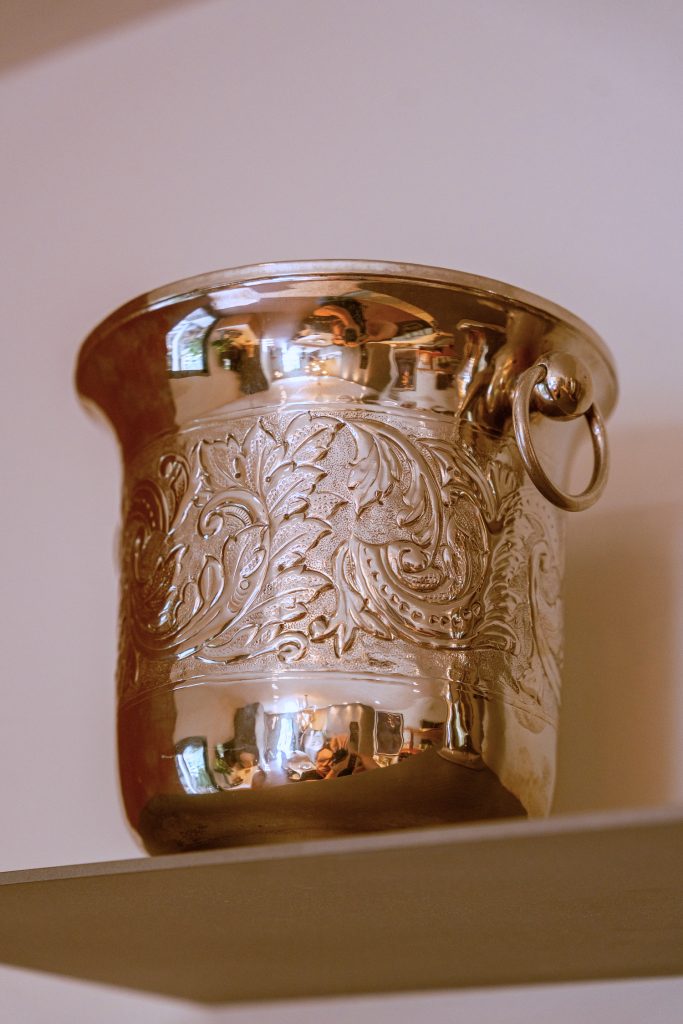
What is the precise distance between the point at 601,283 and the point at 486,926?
459mm

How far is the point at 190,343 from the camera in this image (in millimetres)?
662

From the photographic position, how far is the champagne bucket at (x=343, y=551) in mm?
591

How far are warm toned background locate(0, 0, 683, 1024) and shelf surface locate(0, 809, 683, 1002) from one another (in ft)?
0.20

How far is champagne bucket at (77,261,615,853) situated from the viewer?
1.94 ft

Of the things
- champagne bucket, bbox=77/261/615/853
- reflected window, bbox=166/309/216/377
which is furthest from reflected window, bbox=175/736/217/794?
reflected window, bbox=166/309/216/377

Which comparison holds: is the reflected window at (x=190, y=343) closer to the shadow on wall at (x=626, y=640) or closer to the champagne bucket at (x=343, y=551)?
the champagne bucket at (x=343, y=551)

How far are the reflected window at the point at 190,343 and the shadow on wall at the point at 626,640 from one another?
305 millimetres

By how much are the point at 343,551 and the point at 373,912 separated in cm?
18

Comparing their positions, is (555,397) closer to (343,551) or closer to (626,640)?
(343,551)

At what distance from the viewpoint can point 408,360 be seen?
64cm

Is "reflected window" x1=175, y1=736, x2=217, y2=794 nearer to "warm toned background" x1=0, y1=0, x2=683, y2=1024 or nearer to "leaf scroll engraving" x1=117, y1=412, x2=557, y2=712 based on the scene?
"leaf scroll engraving" x1=117, y1=412, x2=557, y2=712

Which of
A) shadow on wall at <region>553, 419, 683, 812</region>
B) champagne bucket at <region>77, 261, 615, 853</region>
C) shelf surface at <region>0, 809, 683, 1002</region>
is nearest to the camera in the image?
shelf surface at <region>0, 809, 683, 1002</region>

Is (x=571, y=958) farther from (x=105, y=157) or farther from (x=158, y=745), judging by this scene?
(x=105, y=157)

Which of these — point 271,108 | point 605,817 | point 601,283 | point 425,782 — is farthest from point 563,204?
point 605,817
